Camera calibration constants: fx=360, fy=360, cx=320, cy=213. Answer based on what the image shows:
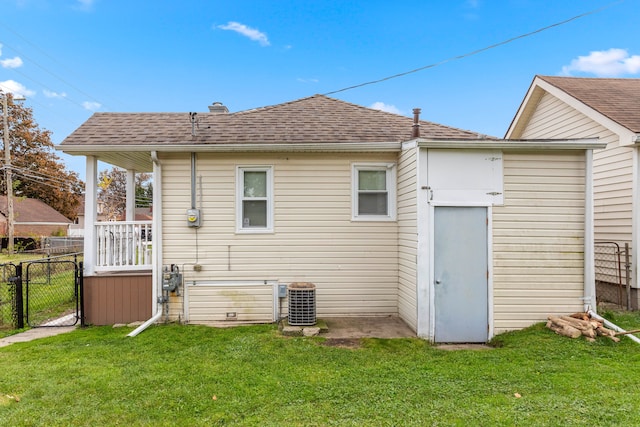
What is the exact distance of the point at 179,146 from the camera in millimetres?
6082

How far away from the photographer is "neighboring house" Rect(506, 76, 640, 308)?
21.9 ft

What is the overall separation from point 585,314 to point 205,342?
5513mm

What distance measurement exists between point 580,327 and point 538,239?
50.3 inches

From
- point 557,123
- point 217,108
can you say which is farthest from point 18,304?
point 557,123

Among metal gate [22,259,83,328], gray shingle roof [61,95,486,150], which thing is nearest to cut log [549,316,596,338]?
gray shingle roof [61,95,486,150]

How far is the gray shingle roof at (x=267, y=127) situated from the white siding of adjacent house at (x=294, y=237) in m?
0.38

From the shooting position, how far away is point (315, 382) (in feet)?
12.2

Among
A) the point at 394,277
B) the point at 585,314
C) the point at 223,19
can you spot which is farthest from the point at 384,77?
the point at 223,19

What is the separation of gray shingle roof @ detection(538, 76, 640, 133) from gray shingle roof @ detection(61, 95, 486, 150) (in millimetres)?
2817

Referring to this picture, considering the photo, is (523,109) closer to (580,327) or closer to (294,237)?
(580,327)

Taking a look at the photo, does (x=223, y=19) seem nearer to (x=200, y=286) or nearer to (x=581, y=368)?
(x=200, y=286)

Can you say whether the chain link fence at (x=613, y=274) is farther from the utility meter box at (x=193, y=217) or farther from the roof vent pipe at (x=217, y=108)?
the roof vent pipe at (x=217, y=108)

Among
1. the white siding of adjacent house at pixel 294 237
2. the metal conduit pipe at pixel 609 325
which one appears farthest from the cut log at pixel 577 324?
the white siding of adjacent house at pixel 294 237

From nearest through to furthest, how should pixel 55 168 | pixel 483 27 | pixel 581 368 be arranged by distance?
pixel 581 368
pixel 483 27
pixel 55 168
